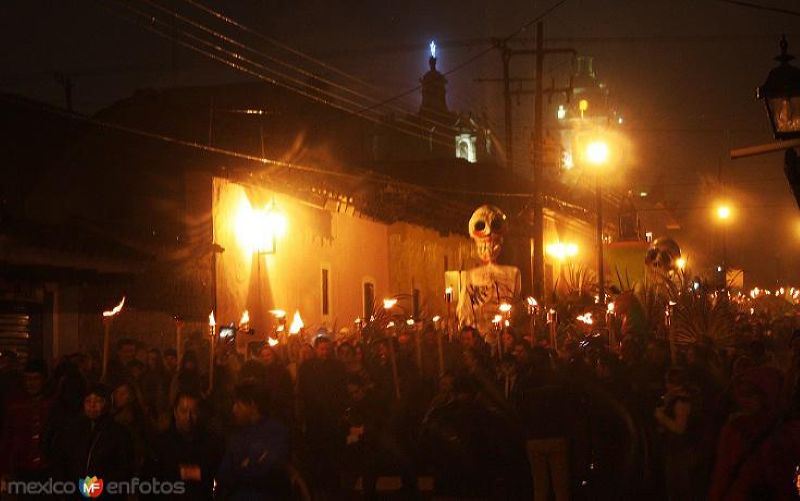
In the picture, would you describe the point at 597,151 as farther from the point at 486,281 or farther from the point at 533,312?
the point at 533,312

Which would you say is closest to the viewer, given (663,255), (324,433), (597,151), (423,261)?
(324,433)

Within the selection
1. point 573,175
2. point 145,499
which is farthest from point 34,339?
point 573,175

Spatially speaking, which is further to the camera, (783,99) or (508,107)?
(508,107)

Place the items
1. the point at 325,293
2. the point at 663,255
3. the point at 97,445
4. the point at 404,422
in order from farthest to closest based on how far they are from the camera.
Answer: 1. the point at 663,255
2. the point at 325,293
3. the point at 404,422
4. the point at 97,445

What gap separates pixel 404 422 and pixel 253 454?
352cm

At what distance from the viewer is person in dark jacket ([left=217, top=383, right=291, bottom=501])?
312 inches

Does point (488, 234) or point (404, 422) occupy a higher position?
point (488, 234)

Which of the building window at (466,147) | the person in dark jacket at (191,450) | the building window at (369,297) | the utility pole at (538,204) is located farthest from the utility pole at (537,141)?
the building window at (466,147)

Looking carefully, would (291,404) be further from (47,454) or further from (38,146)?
(38,146)

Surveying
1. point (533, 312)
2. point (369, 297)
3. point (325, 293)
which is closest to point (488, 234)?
point (533, 312)

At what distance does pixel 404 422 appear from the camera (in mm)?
11273

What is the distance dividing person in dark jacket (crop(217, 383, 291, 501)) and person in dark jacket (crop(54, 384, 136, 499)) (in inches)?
57.6

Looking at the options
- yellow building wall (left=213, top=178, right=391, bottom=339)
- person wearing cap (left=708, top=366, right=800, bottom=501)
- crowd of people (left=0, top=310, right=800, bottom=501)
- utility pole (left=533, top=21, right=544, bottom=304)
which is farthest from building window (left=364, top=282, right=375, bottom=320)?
person wearing cap (left=708, top=366, right=800, bottom=501)

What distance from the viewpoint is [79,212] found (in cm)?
2475
